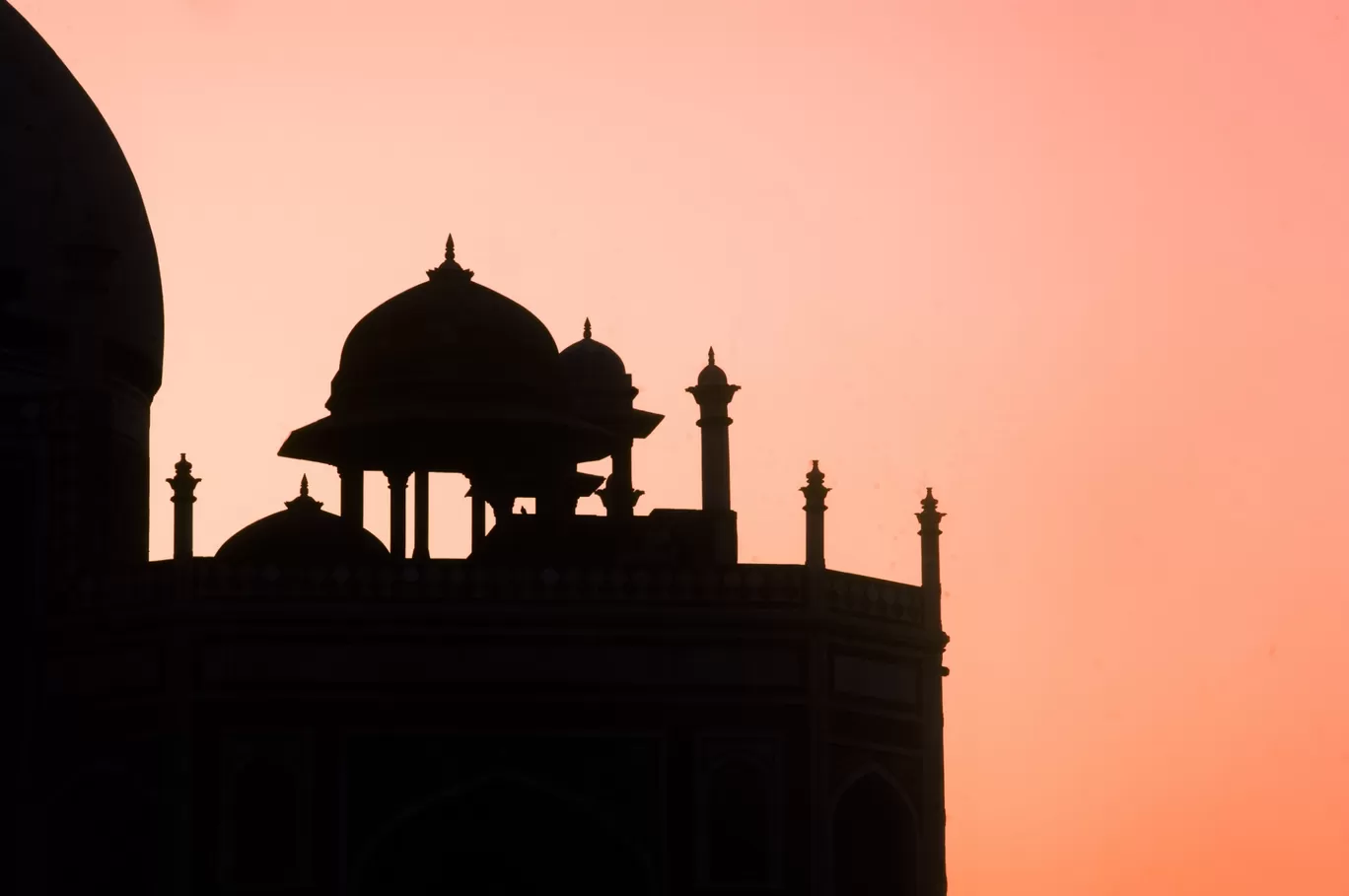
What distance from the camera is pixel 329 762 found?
31391 millimetres

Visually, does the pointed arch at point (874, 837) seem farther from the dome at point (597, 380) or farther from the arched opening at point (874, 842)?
the dome at point (597, 380)

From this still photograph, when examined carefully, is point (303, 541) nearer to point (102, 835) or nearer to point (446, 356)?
point (446, 356)

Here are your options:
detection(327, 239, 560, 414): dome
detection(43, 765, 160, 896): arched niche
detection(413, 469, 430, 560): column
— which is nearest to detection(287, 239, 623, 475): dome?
detection(327, 239, 560, 414): dome

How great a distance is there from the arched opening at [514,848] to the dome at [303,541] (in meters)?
3.34

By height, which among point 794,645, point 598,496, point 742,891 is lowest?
point 742,891

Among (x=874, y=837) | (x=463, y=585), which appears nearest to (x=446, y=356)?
(x=463, y=585)

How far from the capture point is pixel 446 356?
34094 millimetres

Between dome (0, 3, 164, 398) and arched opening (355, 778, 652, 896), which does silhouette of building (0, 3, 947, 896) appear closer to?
arched opening (355, 778, 652, 896)

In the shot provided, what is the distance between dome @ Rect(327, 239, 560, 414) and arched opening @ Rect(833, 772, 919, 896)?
4.79m

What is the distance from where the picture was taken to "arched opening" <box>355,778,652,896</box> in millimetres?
31484

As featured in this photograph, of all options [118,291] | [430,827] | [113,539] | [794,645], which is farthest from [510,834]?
[118,291]

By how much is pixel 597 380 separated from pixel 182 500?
5970mm

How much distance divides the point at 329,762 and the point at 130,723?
1.92 m

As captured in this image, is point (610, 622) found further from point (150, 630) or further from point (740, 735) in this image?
point (150, 630)
